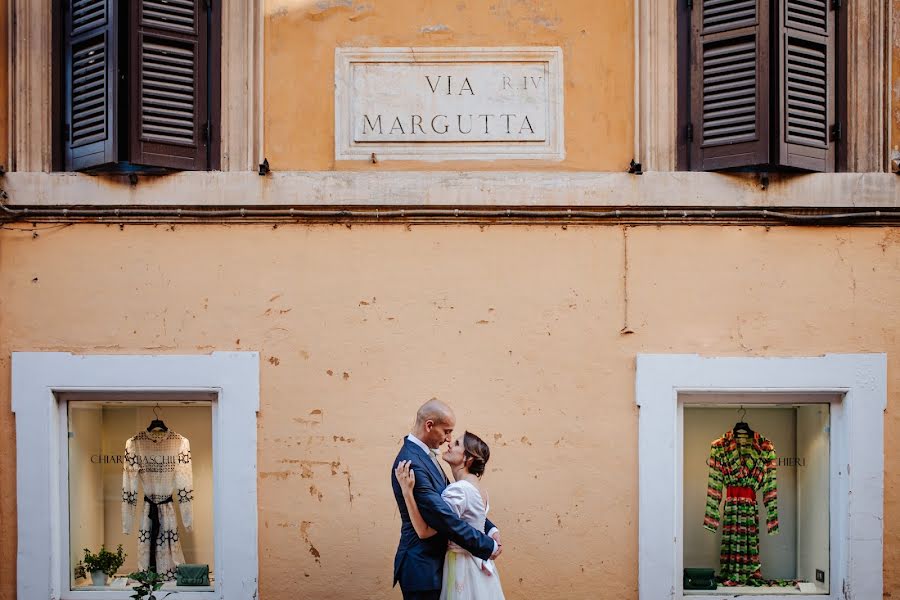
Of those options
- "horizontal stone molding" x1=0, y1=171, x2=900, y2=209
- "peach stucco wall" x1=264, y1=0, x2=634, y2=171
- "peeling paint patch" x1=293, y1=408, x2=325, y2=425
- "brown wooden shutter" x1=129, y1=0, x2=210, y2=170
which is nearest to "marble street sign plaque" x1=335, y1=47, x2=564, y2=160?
"peach stucco wall" x1=264, y1=0, x2=634, y2=171

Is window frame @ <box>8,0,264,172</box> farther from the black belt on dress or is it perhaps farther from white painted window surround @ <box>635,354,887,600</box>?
white painted window surround @ <box>635,354,887,600</box>

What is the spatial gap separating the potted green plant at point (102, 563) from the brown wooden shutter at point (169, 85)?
Result: 2.64 metres

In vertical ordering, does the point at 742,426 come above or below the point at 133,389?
below

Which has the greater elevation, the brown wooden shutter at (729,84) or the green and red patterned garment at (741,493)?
the brown wooden shutter at (729,84)

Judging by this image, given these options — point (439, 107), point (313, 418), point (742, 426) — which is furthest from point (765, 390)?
point (313, 418)

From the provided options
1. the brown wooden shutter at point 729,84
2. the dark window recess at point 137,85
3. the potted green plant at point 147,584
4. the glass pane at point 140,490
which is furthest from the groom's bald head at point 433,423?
the brown wooden shutter at point 729,84

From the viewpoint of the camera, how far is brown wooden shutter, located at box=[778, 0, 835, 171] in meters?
6.11

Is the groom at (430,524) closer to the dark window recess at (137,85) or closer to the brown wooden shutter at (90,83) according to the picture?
the dark window recess at (137,85)

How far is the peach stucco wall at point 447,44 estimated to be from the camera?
246 inches

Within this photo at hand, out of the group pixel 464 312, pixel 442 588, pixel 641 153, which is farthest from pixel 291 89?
pixel 442 588

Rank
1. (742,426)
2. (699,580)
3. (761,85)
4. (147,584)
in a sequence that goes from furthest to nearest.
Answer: (742,426) → (699,580) → (761,85) → (147,584)

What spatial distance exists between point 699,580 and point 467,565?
192 cm

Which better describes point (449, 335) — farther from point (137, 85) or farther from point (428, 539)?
point (137, 85)

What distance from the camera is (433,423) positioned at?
17.5 feet
